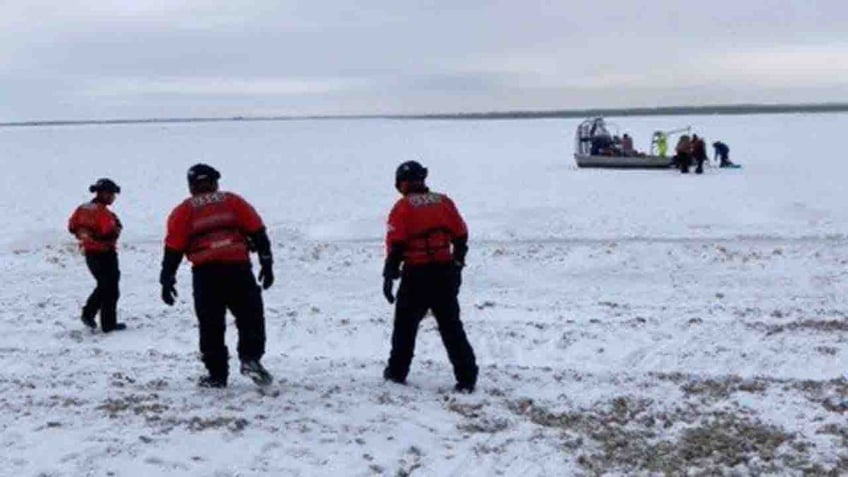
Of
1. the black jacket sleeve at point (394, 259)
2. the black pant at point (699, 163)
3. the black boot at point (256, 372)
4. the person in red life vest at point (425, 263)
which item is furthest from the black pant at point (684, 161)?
the black boot at point (256, 372)

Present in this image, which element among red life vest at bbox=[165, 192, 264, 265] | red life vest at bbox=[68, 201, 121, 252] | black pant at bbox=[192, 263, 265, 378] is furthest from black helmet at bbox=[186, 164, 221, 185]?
red life vest at bbox=[68, 201, 121, 252]

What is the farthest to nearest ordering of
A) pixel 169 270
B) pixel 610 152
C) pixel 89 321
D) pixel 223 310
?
pixel 610 152 → pixel 89 321 → pixel 223 310 → pixel 169 270

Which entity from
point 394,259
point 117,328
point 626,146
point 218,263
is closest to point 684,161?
point 626,146

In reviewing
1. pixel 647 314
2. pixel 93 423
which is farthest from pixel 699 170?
pixel 93 423

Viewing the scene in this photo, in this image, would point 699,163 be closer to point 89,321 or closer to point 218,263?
point 89,321

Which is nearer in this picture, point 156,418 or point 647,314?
point 156,418

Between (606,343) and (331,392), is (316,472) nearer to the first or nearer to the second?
(331,392)

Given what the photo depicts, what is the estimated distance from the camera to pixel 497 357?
1028 centimetres

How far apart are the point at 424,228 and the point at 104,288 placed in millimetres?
4806

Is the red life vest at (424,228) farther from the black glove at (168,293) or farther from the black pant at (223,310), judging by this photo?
the black glove at (168,293)

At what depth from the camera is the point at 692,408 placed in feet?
25.1

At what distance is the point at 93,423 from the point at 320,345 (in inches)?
168

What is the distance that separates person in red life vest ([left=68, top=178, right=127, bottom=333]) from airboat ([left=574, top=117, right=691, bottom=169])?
86.2 feet

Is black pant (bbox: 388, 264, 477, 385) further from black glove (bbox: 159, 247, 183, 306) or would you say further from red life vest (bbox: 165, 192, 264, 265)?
black glove (bbox: 159, 247, 183, 306)
